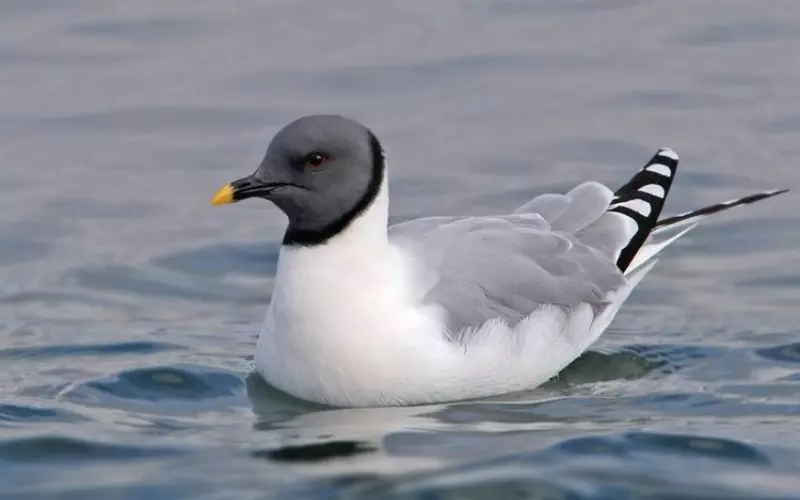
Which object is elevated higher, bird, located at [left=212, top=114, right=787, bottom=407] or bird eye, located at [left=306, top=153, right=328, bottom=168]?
bird eye, located at [left=306, top=153, right=328, bottom=168]

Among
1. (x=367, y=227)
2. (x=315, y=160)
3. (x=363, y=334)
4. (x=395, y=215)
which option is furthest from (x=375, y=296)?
(x=395, y=215)

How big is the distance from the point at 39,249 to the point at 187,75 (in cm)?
387

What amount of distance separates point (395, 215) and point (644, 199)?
7.37 ft

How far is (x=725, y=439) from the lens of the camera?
7.71 meters

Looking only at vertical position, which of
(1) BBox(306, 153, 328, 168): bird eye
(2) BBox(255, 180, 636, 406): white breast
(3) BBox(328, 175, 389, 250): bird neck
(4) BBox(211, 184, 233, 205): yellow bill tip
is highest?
(1) BBox(306, 153, 328, 168): bird eye

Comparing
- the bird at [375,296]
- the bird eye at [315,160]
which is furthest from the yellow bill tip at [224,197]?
the bird eye at [315,160]

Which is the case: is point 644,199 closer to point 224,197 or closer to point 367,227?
point 367,227

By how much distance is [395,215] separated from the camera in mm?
12070

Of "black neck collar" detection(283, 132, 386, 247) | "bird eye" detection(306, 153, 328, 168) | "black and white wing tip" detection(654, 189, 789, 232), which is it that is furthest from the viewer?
"black and white wing tip" detection(654, 189, 789, 232)

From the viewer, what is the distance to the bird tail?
10.0m

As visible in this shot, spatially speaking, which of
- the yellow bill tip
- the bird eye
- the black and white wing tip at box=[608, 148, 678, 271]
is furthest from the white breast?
the black and white wing tip at box=[608, 148, 678, 271]

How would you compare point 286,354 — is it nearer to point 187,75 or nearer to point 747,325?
point 747,325

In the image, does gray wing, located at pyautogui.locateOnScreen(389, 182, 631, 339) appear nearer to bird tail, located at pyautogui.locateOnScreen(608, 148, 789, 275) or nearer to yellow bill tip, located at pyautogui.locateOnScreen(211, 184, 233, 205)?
bird tail, located at pyautogui.locateOnScreen(608, 148, 789, 275)

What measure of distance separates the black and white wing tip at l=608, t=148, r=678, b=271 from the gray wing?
0.27ft
